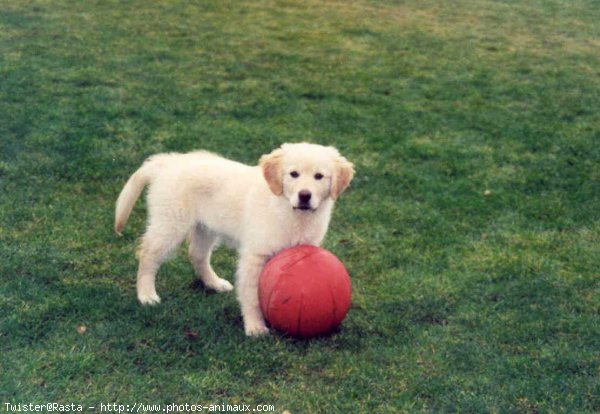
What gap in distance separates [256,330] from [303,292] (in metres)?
0.46

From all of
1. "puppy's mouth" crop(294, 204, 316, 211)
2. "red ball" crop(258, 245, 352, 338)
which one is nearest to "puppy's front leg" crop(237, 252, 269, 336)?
"red ball" crop(258, 245, 352, 338)

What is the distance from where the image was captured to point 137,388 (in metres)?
4.39

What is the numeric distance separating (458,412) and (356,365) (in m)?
0.69

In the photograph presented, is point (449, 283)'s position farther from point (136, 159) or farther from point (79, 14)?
point (79, 14)

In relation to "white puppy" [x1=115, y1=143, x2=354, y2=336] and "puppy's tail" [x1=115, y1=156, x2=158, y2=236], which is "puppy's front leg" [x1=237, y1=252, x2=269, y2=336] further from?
"puppy's tail" [x1=115, y1=156, x2=158, y2=236]

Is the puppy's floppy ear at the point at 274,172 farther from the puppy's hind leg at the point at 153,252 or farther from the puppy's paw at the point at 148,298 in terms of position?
the puppy's paw at the point at 148,298

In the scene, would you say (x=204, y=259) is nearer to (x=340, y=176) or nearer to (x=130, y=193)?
(x=130, y=193)

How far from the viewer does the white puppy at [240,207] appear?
196 inches

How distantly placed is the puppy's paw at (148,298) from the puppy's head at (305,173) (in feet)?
3.90


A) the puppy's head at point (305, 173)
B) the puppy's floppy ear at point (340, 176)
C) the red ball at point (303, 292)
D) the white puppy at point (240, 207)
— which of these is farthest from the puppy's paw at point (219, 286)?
the puppy's floppy ear at point (340, 176)

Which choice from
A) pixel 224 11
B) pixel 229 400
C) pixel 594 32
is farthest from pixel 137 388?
pixel 594 32

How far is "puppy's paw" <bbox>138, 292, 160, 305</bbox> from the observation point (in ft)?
17.8

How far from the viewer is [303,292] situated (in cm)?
481

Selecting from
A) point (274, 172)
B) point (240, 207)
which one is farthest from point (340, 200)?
point (274, 172)
